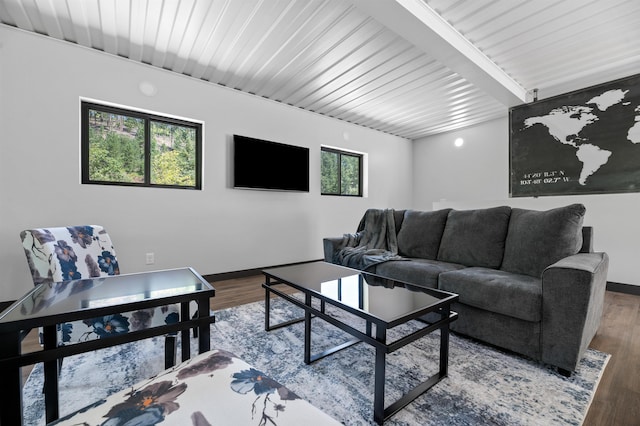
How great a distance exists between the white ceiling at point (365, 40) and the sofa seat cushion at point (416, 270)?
1900 mm

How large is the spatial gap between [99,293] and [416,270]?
2.09 m

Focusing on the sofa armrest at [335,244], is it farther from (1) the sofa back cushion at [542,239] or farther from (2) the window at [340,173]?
(2) the window at [340,173]

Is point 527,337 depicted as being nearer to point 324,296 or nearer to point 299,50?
point 324,296

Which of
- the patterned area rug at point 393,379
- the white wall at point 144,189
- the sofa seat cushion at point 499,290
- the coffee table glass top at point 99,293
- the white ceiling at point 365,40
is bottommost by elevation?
the patterned area rug at point 393,379

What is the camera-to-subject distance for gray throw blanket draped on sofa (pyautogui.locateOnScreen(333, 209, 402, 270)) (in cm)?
272

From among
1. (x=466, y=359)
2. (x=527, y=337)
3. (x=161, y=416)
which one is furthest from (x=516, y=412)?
(x=161, y=416)

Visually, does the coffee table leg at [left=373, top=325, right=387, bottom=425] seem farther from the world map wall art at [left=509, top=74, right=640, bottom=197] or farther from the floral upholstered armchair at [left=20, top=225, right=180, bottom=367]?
the world map wall art at [left=509, top=74, right=640, bottom=197]

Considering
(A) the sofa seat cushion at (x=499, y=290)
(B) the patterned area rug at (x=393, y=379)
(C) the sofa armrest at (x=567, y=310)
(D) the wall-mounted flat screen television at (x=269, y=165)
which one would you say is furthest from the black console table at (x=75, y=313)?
(D) the wall-mounted flat screen television at (x=269, y=165)

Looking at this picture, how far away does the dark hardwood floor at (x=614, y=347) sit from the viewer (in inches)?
48.2

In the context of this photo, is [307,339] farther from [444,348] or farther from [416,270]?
[416,270]

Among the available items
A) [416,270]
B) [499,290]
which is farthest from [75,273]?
[499,290]

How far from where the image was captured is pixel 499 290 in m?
1.72

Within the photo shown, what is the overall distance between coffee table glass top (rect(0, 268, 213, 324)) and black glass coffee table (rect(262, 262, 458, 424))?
0.65 meters

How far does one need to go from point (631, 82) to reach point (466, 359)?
3.70 metres
